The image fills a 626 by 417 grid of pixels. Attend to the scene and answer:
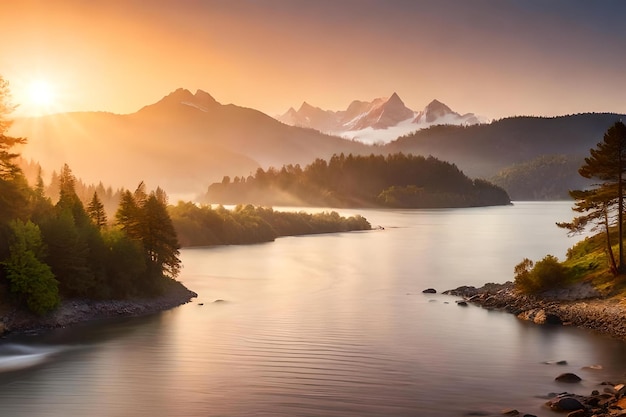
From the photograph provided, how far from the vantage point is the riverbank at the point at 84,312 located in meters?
63.0

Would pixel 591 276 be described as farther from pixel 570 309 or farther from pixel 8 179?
pixel 8 179

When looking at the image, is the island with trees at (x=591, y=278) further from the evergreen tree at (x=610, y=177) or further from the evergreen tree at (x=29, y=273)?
the evergreen tree at (x=29, y=273)

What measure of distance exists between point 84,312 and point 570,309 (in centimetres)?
5031

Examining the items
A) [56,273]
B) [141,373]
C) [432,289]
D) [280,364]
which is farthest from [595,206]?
[56,273]

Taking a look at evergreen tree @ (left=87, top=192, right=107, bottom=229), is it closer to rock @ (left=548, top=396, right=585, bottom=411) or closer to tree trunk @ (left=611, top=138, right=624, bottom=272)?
tree trunk @ (left=611, top=138, right=624, bottom=272)

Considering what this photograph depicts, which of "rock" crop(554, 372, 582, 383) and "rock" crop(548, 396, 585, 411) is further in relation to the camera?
"rock" crop(554, 372, 582, 383)

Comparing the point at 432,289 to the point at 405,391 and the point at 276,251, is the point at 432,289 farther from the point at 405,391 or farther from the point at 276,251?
the point at 276,251

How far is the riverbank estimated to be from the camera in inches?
2480

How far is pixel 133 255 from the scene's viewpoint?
75.6m

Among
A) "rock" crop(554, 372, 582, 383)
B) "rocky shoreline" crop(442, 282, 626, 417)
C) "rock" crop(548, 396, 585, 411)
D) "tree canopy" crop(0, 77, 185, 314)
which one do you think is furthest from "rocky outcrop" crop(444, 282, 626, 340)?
"tree canopy" crop(0, 77, 185, 314)

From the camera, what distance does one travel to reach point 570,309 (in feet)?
230

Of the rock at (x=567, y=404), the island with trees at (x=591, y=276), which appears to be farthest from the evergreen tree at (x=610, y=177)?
the rock at (x=567, y=404)

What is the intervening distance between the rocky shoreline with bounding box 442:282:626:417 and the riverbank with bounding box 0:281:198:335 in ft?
121

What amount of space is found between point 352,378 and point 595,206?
40.1 m
